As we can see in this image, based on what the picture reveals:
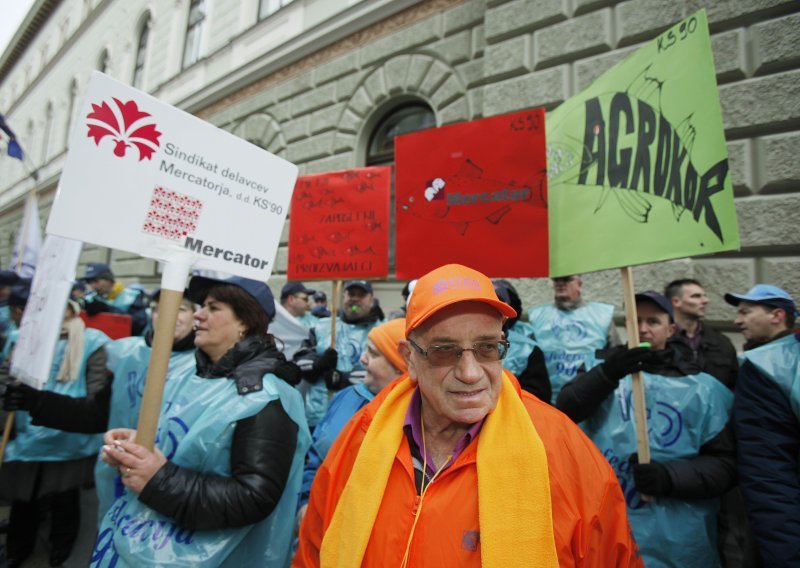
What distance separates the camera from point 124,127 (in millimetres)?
1359

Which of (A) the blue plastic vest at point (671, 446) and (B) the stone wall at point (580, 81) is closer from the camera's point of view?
(A) the blue plastic vest at point (671, 446)

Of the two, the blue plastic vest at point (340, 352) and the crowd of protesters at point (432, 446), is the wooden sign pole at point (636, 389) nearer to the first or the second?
the crowd of protesters at point (432, 446)

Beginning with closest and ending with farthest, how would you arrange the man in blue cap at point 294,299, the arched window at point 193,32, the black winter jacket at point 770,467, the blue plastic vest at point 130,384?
the black winter jacket at point 770,467
the blue plastic vest at point 130,384
the man in blue cap at point 294,299
the arched window at point 193,32

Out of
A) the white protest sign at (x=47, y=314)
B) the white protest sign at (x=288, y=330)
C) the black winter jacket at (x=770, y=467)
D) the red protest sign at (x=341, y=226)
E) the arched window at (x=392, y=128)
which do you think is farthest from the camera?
the arched window at (x=392, y=128)

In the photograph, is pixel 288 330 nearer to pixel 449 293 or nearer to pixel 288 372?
pixel 288 372

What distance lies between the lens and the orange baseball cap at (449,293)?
1.14 m

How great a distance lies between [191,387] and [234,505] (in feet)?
1.60

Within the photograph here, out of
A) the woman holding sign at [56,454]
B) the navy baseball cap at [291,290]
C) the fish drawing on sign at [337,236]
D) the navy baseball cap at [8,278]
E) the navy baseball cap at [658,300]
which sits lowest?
the woman holding sign at [56,454]

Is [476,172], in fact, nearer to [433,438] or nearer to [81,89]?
[433,438]

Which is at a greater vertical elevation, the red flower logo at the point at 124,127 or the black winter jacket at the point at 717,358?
the red flower logo at the point at 124,127

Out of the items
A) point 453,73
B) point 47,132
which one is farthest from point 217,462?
point 47,132

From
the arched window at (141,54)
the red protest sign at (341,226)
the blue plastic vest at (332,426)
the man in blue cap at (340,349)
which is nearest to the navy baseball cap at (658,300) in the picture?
the blue plastic vest at (332,426)

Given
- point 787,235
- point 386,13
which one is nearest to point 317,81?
point 386,13

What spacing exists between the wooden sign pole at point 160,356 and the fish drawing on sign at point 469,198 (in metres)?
1.54
